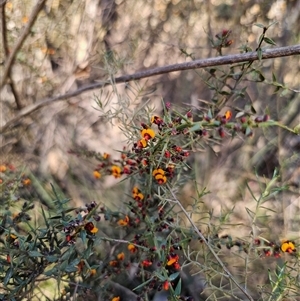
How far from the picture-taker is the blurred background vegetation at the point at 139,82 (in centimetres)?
160

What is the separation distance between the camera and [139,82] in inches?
76.5

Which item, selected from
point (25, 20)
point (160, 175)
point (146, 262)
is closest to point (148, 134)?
point (160, 175)

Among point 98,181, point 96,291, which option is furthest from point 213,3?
point 96,291

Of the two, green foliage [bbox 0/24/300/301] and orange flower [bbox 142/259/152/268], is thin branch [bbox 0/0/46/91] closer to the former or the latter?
green foliage [bbox 0/24/300/301]

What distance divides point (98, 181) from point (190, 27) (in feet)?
2.88

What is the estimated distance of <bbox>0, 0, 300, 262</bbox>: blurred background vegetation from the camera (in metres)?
1.60

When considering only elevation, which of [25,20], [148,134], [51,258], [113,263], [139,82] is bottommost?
[113,263]

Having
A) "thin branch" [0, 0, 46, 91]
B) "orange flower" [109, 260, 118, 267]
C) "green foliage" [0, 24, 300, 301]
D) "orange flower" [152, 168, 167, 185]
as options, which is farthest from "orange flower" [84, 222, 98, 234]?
"thin branch" [0, 0, 46, 91]

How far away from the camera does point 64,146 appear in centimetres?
210

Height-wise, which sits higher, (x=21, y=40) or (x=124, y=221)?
(x=21, y=40)

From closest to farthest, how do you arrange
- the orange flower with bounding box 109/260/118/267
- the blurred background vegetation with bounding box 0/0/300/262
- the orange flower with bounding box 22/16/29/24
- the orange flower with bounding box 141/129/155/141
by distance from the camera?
the orange flower with bounding box 141/129/155/141, the orange flower with bounding box 109/260/118/267, the orange flower with bounding box 22/16/29/24, the blurred background vegetation with bounding box 0/0/300/262

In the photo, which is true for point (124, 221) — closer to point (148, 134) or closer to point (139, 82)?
point (148, 134)

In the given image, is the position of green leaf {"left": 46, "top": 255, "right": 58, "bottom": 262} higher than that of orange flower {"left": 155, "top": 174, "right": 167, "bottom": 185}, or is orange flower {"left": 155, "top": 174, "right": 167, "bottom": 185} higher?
orange flower {"left": 155, "top": 174, "right": 167, "bottom": 185}

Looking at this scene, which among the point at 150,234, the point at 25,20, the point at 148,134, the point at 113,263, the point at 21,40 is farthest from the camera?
the point at 25,20
